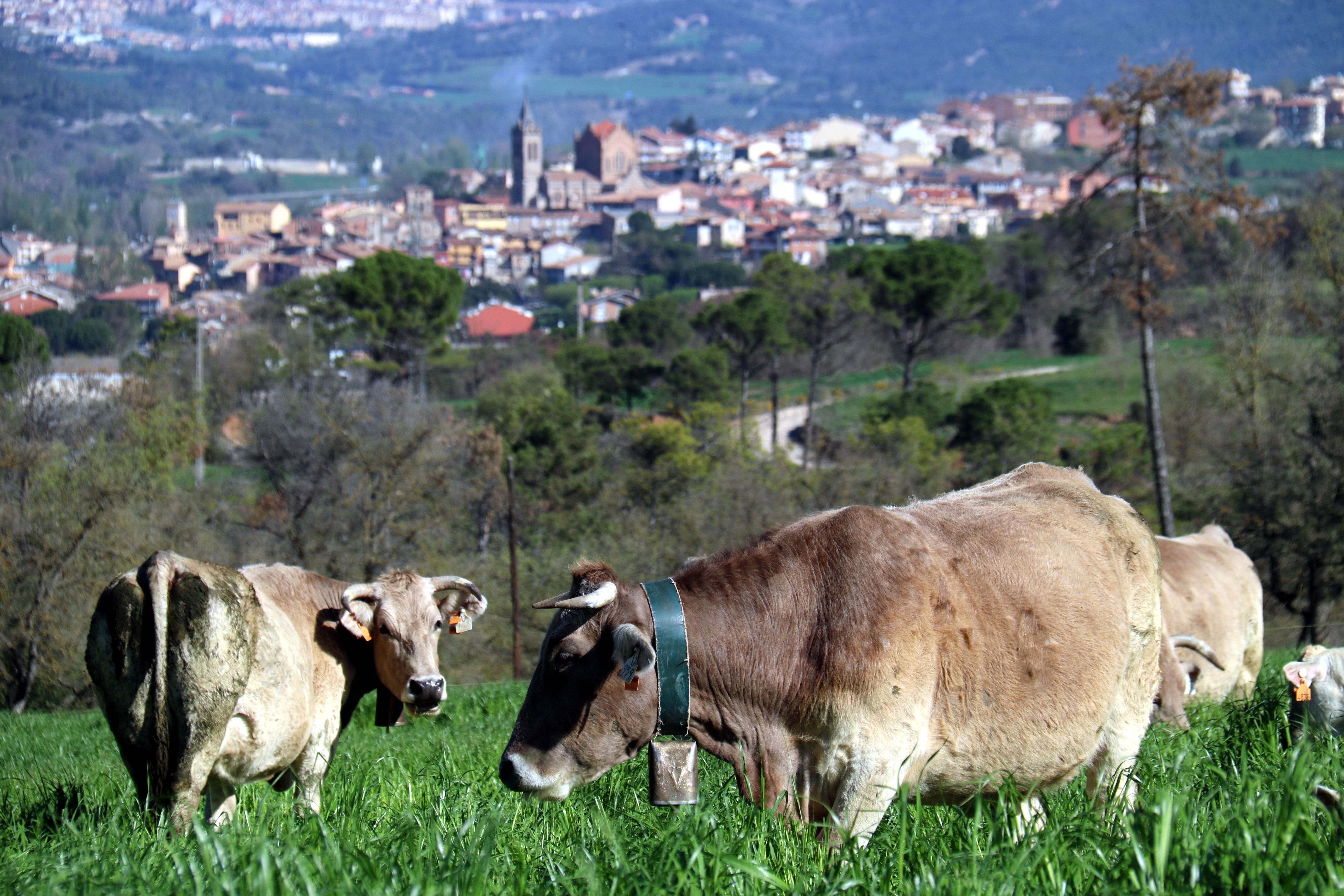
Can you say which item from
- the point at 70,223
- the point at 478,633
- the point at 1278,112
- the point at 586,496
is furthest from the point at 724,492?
the point at 1278,112

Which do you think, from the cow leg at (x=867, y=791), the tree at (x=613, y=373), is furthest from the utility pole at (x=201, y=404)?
the cow leg at (x=867, y=791)

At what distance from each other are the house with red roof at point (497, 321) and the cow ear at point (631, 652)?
85.7 m

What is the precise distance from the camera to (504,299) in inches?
4766

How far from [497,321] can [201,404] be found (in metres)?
58.6

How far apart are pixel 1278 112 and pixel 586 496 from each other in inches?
7687

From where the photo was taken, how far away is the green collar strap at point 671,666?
3951mm

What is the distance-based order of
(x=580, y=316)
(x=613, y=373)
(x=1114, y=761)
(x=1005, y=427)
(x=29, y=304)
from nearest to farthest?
(x=1114, y=761), (x=1005, y=427), (x=613, y=373), (x=580, y=316), (x=29, y=304)

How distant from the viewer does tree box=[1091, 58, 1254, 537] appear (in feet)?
70.8

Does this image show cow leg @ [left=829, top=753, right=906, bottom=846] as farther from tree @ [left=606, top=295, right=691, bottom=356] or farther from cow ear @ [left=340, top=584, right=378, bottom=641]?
tree @ [left=606, top=295, right=691, bottom=356]

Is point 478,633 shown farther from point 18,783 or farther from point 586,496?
point 18,783

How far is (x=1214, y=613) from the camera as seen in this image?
9.73 m

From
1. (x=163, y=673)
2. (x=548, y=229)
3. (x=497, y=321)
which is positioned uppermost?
(x=548, y=229)

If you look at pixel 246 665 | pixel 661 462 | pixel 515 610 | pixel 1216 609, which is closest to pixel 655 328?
pixel 661 462

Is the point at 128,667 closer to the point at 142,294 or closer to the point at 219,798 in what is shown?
the point at 219,798
